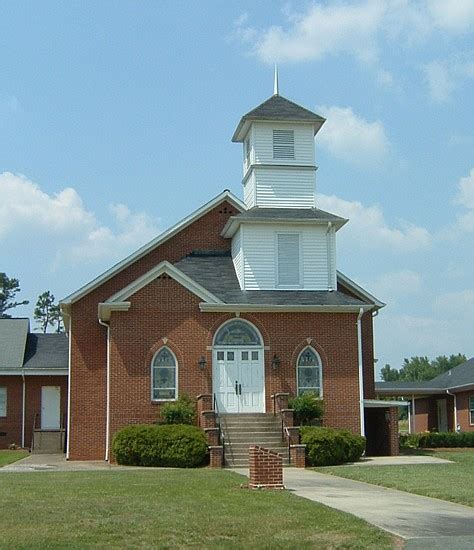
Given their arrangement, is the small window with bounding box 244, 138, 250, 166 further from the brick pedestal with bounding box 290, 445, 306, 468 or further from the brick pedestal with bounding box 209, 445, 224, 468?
the brick pedestal with bounding box 209, 445, 224, 468

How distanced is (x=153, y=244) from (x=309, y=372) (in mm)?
7417

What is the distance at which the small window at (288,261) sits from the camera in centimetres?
3209

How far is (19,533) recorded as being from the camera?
11.6 meters

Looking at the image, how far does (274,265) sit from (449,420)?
23.1 meters

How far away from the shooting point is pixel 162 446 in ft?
87.3

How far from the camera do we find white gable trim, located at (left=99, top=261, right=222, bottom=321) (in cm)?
2945

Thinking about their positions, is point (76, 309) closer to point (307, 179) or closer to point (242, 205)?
point (242, 205)

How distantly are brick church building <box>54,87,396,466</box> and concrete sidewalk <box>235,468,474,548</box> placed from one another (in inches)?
374

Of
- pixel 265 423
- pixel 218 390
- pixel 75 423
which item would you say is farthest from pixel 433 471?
pixel 75 423

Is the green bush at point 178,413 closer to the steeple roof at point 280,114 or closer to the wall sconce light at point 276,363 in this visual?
the wall sconce light at point 276,363

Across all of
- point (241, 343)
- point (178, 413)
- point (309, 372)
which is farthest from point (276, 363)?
point (178, 413)


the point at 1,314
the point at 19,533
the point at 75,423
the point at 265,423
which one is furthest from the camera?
the point at 1,314

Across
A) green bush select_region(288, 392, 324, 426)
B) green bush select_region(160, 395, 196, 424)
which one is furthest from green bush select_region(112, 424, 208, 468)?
green bush select_region(288, 392, 324, 426)

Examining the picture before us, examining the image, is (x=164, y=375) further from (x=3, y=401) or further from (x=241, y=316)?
(x=3, y=401)
